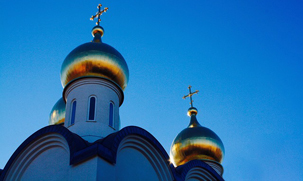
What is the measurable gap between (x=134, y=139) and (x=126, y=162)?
512 mm

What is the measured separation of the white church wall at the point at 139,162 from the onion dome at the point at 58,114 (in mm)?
4556

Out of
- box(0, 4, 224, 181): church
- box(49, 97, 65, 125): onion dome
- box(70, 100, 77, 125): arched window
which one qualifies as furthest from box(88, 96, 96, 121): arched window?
box(49, 97, 65, 125): onion dome

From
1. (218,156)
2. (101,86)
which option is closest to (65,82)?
(101,86)

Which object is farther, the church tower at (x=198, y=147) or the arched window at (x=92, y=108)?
the church tower at (x=198, y=147)

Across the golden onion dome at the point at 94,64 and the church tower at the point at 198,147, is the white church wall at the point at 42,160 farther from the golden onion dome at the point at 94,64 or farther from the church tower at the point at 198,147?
the church tower at the point at 198,147

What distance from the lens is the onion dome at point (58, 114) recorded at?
13.0 m

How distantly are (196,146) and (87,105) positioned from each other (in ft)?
14.8

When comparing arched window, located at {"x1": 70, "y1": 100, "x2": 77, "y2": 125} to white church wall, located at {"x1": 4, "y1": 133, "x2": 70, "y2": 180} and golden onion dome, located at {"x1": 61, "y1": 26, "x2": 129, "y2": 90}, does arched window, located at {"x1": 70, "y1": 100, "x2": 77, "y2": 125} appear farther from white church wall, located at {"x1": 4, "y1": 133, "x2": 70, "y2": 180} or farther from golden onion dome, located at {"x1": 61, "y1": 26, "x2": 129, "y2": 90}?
white church wall, located at {"x1": 4, "y1": 133, "x2": 70, "y2": 180}

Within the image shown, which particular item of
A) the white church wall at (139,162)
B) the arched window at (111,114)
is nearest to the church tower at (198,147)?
the arched window at (111,114)

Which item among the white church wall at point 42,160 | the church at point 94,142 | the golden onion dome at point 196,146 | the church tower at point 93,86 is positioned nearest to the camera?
the church at point 94,142

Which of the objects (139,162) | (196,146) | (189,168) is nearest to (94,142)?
(139,162)

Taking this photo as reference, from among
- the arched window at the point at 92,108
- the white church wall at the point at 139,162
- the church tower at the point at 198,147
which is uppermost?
the church tower at the point at 198,147

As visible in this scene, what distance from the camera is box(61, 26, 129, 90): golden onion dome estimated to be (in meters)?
10.2

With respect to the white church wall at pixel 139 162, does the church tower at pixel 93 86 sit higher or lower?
higher
